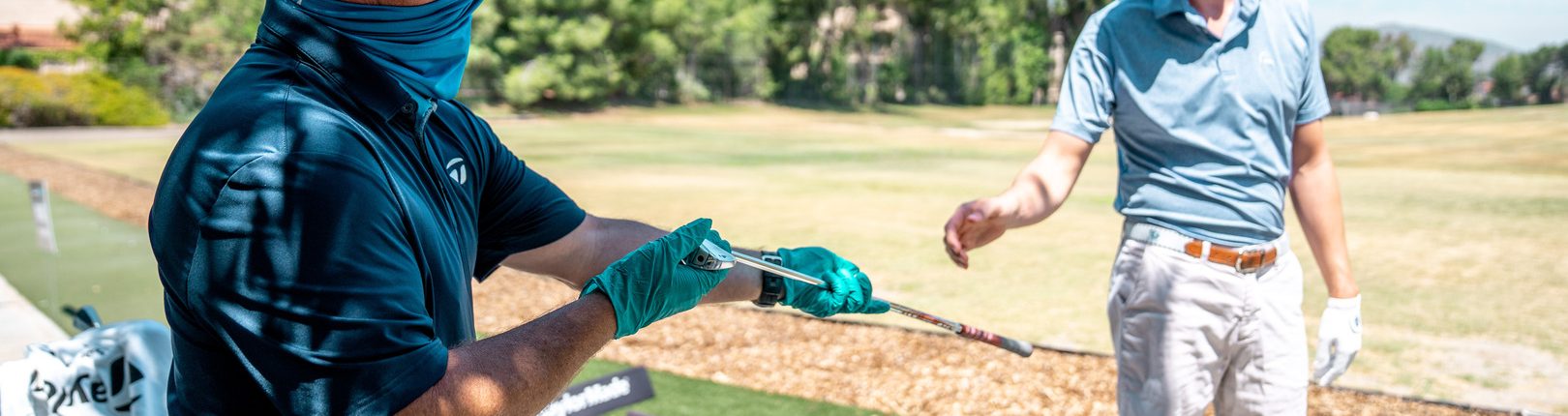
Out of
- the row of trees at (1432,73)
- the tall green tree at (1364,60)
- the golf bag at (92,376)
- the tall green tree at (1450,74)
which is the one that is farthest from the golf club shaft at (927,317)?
the tall green tree at (1364,60)

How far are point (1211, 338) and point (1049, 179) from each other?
2.04ft

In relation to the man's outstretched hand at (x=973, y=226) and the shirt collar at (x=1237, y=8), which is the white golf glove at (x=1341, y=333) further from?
the man's outstretched hand at (x=973, y=226)

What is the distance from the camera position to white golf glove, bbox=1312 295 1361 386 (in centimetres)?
340

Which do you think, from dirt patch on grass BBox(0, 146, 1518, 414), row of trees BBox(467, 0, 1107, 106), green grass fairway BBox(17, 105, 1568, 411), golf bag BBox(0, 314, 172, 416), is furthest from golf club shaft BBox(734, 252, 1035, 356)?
row of trees BBox(467, 0, 1107, 106)

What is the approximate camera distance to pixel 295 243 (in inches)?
55.7

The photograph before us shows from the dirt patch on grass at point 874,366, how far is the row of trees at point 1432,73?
13.8 meters

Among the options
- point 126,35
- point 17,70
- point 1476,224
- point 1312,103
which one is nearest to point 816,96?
point 126,35

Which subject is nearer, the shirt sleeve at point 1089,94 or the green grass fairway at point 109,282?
the shirt sleeve at point 1089,94

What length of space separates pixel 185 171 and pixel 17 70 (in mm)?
33436

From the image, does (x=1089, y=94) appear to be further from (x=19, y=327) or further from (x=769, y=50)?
(x=769, y=50)

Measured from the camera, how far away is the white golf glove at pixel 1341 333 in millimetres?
3396

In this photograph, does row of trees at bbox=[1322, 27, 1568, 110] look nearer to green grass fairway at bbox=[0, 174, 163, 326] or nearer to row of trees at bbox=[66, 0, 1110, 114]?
green grass fairway at bbox=[0, 174, 163, 326]

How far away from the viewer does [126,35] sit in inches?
1389

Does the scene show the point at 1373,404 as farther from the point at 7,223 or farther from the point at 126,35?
the point at 126,35
